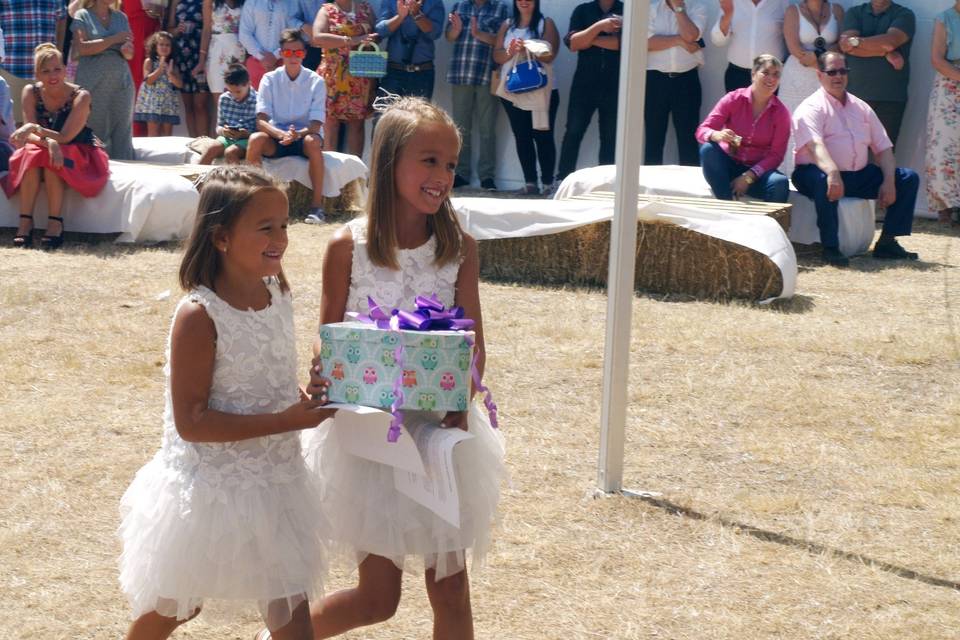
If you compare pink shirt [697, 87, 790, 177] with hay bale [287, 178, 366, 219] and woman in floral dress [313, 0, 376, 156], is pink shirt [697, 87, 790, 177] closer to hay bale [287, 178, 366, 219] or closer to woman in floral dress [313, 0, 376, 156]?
hay bale [287, 178, 366, 219]

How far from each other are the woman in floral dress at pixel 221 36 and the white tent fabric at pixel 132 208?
3.43 m

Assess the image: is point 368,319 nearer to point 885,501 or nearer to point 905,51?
point 885,501

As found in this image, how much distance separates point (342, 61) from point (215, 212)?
32.1ft

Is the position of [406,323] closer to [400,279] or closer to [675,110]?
[400,279]

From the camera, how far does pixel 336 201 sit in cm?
1093

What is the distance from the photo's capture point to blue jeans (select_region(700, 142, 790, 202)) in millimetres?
8984

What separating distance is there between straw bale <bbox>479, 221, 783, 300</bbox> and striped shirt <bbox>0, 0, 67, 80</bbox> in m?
5.57

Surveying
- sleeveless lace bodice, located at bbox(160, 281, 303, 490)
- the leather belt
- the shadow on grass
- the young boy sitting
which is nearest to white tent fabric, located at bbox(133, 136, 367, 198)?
the young boy sitting

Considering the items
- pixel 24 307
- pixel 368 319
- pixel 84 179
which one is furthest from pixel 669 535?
pixel 84 179

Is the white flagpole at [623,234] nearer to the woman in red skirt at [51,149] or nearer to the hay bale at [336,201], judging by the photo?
the woman in red skirt at [51,149]

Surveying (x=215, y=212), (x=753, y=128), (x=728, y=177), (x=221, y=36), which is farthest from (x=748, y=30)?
(x=215, y=212)

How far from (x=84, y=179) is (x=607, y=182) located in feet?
11.9

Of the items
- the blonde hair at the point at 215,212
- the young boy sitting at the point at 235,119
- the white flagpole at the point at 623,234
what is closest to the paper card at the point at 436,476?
the blonde hair at the point at 215,212

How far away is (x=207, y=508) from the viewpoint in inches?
99.8
